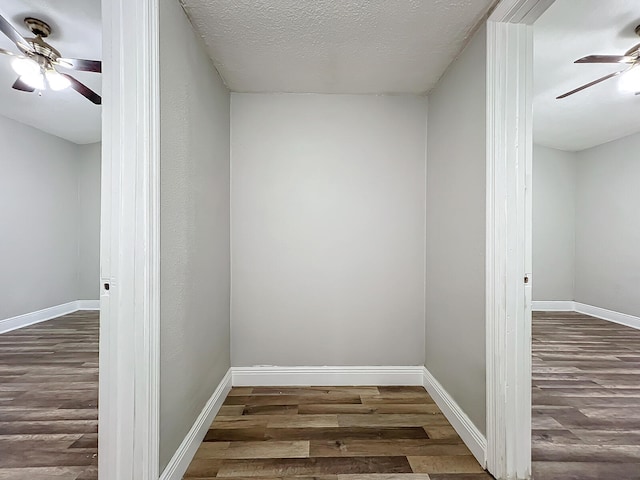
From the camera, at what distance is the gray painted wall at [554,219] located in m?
5.42

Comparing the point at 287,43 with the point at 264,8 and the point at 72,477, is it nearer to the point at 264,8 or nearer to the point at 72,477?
the point at 264,8

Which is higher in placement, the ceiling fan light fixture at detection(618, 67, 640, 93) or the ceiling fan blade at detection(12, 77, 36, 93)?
the ceiling fan light fixture at detection(618, 67, 640, 93)

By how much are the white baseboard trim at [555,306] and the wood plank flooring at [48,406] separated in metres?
5.87

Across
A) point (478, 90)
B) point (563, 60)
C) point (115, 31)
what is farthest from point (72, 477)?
point (563, 60)

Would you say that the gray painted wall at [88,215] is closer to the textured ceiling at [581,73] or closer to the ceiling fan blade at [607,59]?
the textured ceiling at [581,73]

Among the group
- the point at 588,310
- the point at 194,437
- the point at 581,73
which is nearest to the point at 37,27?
the point at 194,437

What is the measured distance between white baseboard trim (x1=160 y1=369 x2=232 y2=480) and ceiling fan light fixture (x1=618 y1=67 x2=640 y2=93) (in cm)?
394

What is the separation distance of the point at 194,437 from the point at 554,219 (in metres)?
5.80

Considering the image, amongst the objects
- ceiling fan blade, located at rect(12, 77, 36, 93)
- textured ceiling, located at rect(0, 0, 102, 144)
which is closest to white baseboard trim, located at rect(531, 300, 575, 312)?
textured ceiling, located at rect(0, 0, 102, 144)

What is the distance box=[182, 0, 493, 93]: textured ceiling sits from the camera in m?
1.71

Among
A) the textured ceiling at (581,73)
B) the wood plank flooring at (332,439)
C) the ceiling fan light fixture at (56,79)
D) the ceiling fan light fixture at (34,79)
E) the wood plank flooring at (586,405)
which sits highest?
the textured ceiling at (581,73)

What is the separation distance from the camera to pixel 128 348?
4.30 feet

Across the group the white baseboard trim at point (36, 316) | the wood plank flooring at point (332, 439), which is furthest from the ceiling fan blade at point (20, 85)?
the wood plank flooring at point (332, 439)

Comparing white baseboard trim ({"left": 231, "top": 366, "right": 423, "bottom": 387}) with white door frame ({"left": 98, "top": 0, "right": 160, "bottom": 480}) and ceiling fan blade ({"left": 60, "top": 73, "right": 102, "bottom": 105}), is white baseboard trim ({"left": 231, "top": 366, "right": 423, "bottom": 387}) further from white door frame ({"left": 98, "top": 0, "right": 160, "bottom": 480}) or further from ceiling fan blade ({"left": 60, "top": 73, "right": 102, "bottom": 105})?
ceiling fan blade ({"left": 60, "top": 73, "right": 102, "bottom": 105})
